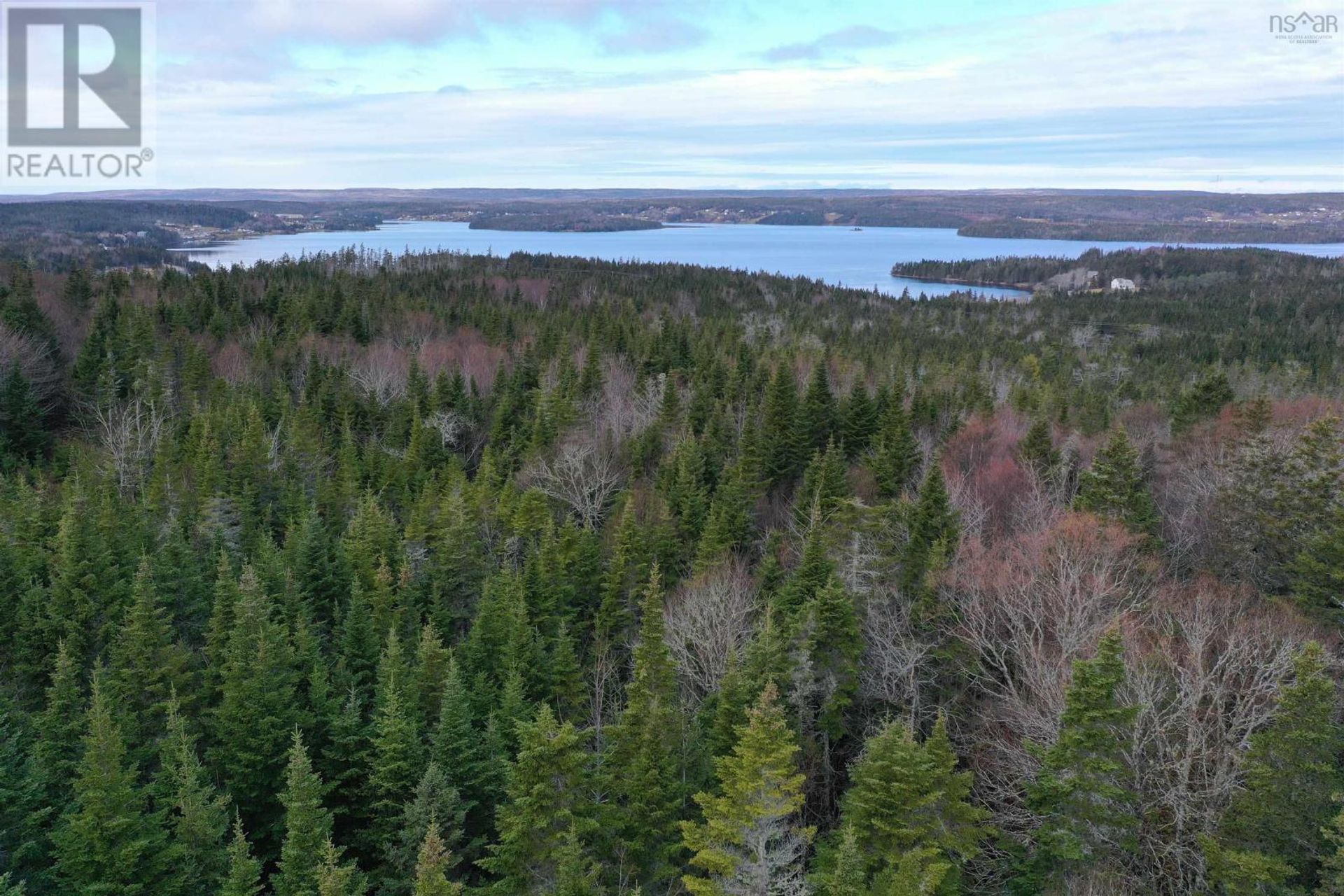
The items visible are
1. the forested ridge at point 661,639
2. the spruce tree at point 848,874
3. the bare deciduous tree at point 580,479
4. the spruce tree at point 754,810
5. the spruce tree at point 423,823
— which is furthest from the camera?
the bare deciduous tree at point 580,479

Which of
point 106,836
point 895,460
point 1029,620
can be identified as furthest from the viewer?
point 895,460

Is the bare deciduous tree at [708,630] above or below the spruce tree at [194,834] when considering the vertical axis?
above

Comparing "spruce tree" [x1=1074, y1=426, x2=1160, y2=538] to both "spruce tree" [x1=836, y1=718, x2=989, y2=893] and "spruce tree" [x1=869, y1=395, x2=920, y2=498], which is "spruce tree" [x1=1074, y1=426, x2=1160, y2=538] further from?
"spruce tree" [x1=836, y1=718, x2=989, y2=893]

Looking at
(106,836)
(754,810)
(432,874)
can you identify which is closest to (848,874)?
(754,810)

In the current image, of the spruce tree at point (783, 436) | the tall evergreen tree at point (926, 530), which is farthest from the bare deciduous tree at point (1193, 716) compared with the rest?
the spruce tree at point (783, 436)

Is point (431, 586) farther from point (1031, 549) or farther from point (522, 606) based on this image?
point (1031, 549)

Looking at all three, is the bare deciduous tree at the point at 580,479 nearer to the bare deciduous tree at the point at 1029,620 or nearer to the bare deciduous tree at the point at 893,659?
the bare deciduous tree at the point at 893,659

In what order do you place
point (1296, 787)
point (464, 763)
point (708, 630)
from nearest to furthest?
1. point (1296, 787)
2. point (464, 763)
3. point (708, 630)

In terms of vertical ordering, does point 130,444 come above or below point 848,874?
above

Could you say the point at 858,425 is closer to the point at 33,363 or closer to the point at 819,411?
the point at 819,411
